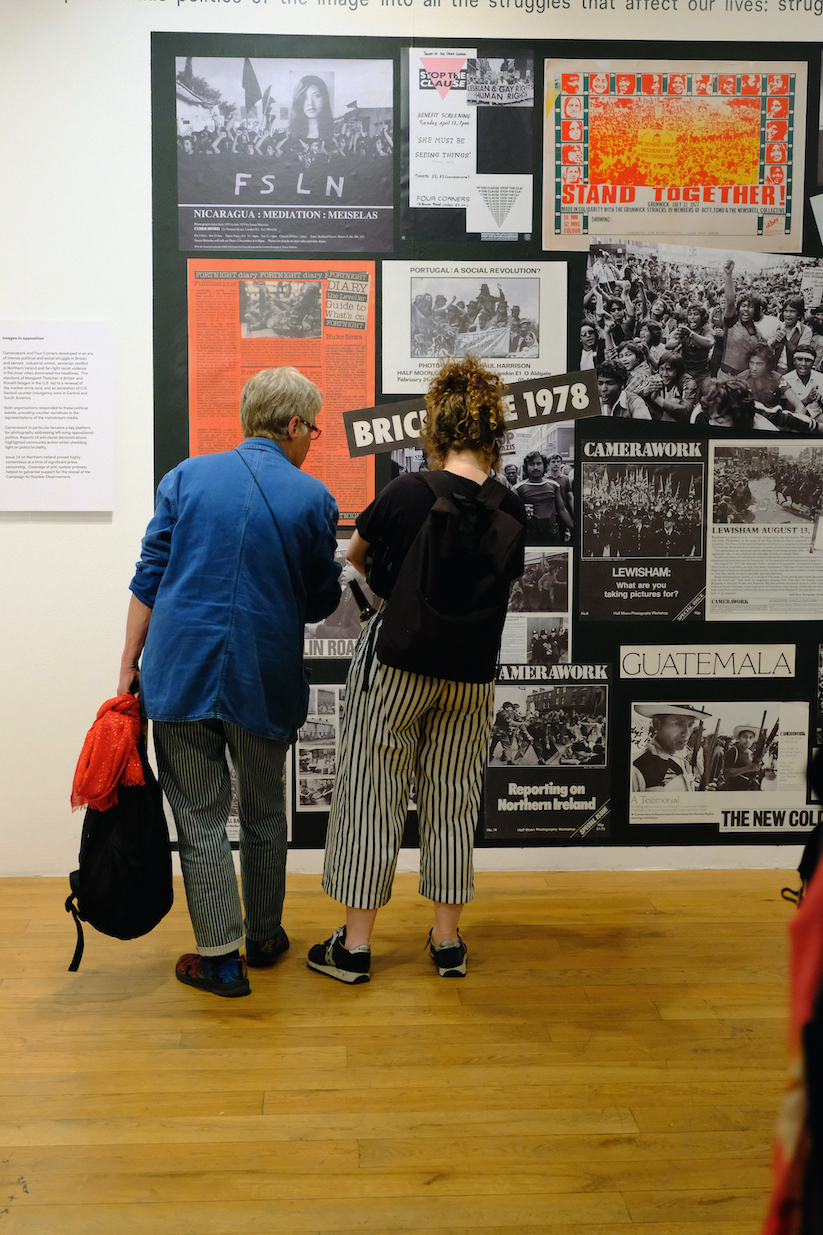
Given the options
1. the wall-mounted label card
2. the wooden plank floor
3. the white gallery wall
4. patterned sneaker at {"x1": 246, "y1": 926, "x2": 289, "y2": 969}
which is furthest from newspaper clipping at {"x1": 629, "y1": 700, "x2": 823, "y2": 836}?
the wall-mounted label card

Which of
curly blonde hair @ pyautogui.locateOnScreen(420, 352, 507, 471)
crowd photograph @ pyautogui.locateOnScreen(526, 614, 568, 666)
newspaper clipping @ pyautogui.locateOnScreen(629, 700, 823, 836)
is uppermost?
curly blonde hair @ pyautogui.locateOnScreen(420, 352, 507, 471)

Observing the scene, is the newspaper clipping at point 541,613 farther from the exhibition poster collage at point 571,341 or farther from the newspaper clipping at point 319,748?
the newspaper clipping at point 319,748

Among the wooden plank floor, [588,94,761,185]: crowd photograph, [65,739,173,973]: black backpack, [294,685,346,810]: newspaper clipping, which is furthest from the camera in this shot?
[294,685,346,810]: newspaper clipping

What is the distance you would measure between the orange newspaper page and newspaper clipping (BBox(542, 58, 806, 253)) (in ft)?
2.23

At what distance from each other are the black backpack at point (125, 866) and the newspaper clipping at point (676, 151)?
2149 millimetres

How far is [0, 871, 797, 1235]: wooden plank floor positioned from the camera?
165 cm

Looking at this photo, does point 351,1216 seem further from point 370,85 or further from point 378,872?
point 370,85

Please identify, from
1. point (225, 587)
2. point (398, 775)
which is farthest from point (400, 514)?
point (398, 775)

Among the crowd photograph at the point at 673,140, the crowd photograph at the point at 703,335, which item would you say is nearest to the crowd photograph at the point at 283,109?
the crowd photograph at the point at 673,140

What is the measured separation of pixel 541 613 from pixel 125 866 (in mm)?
1583

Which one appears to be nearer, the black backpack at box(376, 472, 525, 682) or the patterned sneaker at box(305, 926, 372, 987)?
the black backpack at box(376, 472, 525, 682)

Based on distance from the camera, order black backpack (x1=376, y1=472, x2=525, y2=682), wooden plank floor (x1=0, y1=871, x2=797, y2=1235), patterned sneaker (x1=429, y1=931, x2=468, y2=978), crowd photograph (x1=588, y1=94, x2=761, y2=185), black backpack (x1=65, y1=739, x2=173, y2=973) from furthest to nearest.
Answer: crowd photograph (x1=588, y1=94, x2=761, y2=185) → patterned sneaker (x1=429, y1=931, x2=468, y2=978) → black backpack (x1=65, y1=739, x2=173, y2=973) → black backpack (x1=376, y1=472, x2=525, y2=682) → wooden plank floor (x1=0, y1=871, x2=797, y2=1235)

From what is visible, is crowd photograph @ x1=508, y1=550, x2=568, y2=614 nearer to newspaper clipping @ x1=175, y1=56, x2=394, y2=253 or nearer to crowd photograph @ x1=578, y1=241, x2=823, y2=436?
crowd photograph @ x1=578, y1=241, x2=823, y2=436

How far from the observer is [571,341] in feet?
10.4
